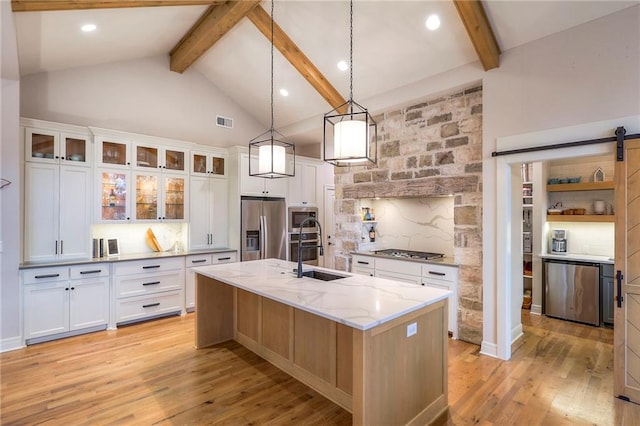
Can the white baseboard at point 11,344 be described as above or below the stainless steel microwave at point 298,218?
below

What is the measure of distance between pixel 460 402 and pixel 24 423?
10.7 ft

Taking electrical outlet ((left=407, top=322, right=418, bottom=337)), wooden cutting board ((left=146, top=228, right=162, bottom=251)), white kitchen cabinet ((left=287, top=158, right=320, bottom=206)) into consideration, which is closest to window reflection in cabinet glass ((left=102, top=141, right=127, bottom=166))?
wooden cutting board ((left=146, top=228, right=162, bottom=251))

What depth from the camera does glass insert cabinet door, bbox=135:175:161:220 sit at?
4641 millimetres

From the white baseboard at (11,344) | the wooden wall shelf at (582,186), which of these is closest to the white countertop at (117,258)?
the white baseboard at (11,344)

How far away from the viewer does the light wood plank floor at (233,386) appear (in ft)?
7.85

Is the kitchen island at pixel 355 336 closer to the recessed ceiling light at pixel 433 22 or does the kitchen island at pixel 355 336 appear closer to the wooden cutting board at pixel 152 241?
the wooden cutting board at pixel 152 241

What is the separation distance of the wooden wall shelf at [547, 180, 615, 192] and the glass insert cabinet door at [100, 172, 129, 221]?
617 cm

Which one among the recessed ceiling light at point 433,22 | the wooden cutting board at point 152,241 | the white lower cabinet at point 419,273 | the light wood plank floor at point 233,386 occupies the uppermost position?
the recessed ceiling light at point 433,22

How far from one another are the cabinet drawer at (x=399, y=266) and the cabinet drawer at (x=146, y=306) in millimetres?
3022

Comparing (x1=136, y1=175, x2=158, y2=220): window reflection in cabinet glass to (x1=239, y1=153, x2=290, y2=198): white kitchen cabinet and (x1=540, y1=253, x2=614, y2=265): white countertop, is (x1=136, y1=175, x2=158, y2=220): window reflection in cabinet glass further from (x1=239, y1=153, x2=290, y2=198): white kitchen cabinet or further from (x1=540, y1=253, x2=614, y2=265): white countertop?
(x1=540, y1=253, x2=614, y2=265): white countertop

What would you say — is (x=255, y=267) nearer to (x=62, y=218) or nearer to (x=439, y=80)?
(x=62, y=218)

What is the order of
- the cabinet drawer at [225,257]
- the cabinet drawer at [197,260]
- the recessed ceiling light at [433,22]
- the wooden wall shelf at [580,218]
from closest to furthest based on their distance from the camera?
A: 1. the recessed ceiling light at [433,22]
2. the wooden wall shelf at [580,218]
3. the cabinet drawer at [197,260]
4. the cabinet drawer at [225,257]

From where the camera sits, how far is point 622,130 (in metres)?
2.60

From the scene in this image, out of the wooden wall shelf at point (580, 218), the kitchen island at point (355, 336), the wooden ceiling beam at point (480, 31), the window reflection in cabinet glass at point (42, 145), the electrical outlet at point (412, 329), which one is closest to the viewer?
the kitchen island at point (355, 336)
